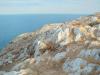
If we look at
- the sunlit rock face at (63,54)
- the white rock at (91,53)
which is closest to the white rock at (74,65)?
the sunlit rock face at (63,54)

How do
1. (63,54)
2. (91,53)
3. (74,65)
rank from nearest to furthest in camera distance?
(74,65) < (91,53) < (63,54)

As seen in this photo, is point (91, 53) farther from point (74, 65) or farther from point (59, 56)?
point (59, 56)

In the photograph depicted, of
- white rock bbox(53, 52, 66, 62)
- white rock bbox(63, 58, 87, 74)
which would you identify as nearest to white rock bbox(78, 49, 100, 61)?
white rock bbox(63, 58, 87, 74)

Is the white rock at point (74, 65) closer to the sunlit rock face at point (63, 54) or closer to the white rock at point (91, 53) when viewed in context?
the sunlit rock face at point (63, 54)

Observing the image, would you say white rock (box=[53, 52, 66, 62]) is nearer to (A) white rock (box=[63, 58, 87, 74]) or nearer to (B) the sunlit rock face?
(B) the sunlit rock face

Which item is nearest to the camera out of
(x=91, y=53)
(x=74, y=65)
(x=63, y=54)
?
(x=74, y=65)

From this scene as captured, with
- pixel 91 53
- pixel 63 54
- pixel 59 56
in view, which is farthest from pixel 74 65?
pixel 59 56

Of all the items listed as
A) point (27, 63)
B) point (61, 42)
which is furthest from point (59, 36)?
point (27, 63)

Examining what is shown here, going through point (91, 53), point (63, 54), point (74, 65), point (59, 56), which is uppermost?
point (91, 53)
